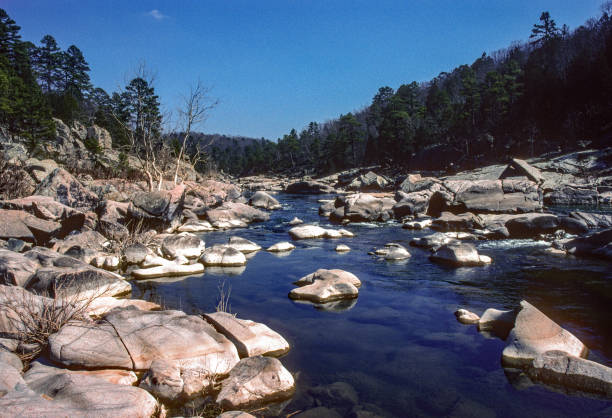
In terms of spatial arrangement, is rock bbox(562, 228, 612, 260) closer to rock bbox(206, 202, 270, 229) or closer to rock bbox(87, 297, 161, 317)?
rock bbox(87, 297, 161, 317)

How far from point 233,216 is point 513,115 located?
45.7 metres

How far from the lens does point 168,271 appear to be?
30.5 ft

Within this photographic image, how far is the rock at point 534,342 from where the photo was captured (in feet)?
16.0

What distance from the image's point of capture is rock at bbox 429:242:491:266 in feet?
33.6

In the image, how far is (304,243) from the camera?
1400 centimetres

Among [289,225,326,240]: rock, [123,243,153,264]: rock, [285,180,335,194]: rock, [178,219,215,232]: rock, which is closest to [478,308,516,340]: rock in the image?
[123,243,153,264]: rock

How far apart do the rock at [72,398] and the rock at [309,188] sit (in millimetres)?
42385

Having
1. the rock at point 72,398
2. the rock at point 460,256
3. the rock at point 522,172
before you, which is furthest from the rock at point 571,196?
the rock at point 72,398

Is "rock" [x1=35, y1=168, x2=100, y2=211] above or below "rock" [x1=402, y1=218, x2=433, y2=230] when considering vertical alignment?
above

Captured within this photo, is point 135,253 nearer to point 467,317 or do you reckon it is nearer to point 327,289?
point 327,289

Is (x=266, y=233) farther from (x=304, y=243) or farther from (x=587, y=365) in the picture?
(x=587, y=365)

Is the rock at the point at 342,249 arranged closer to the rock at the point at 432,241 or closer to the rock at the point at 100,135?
the rock at the point at 432,241

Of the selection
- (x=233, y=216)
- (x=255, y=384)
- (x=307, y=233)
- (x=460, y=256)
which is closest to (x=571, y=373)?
(x=255, y=384)

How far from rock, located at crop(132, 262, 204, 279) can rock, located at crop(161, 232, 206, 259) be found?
1.37 metres
